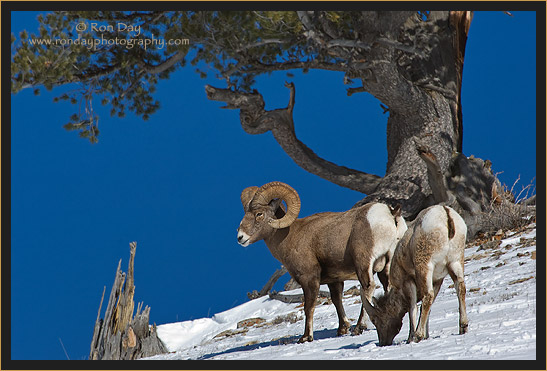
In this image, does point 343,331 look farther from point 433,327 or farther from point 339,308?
point 433,327

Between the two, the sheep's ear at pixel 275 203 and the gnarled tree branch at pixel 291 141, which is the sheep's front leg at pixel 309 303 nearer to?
the sheep's ear at pixel 275 203

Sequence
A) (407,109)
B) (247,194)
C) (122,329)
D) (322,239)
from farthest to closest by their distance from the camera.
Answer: (407,109) → (122,329) → (247,194) → (322,239)

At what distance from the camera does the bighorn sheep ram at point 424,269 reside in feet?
19.2

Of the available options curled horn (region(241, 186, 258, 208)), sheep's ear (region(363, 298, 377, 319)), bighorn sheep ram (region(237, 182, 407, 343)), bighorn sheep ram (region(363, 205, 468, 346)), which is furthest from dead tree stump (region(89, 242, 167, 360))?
bighorn sheep ram (region(363, 205, 468, 346))

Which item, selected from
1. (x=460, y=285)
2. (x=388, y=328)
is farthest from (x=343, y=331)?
(x=460, y=285)

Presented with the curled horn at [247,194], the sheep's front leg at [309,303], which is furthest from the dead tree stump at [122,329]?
the sheep's front leg at [309,303]

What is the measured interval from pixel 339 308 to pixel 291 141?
8753 millimetres

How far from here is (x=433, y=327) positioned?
659 centimetres

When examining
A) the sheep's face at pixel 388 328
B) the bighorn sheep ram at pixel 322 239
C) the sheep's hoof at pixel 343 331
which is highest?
the bighorn sheep ram at pixel 322 239

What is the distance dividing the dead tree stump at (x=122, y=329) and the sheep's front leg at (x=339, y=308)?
2.64 metres

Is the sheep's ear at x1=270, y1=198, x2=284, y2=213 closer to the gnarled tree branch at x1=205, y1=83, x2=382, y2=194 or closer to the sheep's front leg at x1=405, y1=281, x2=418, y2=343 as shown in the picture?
the sheep's front leg at x1=405, y1=281, x2=418, y2=343

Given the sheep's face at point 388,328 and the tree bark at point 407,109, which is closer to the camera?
the sheep's face at point 388,328

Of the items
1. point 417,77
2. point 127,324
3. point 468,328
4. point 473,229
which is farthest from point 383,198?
point 468,328

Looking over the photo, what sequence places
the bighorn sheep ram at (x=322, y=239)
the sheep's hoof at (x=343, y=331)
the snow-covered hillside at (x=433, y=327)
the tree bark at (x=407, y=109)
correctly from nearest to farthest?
the snow-covered hillside at (x=433, y=327), the bighorn sheep ram at (x=322, y=239), the sheep's hoof at (x=343, y=331), the tree bark at (x=407, y=109)
